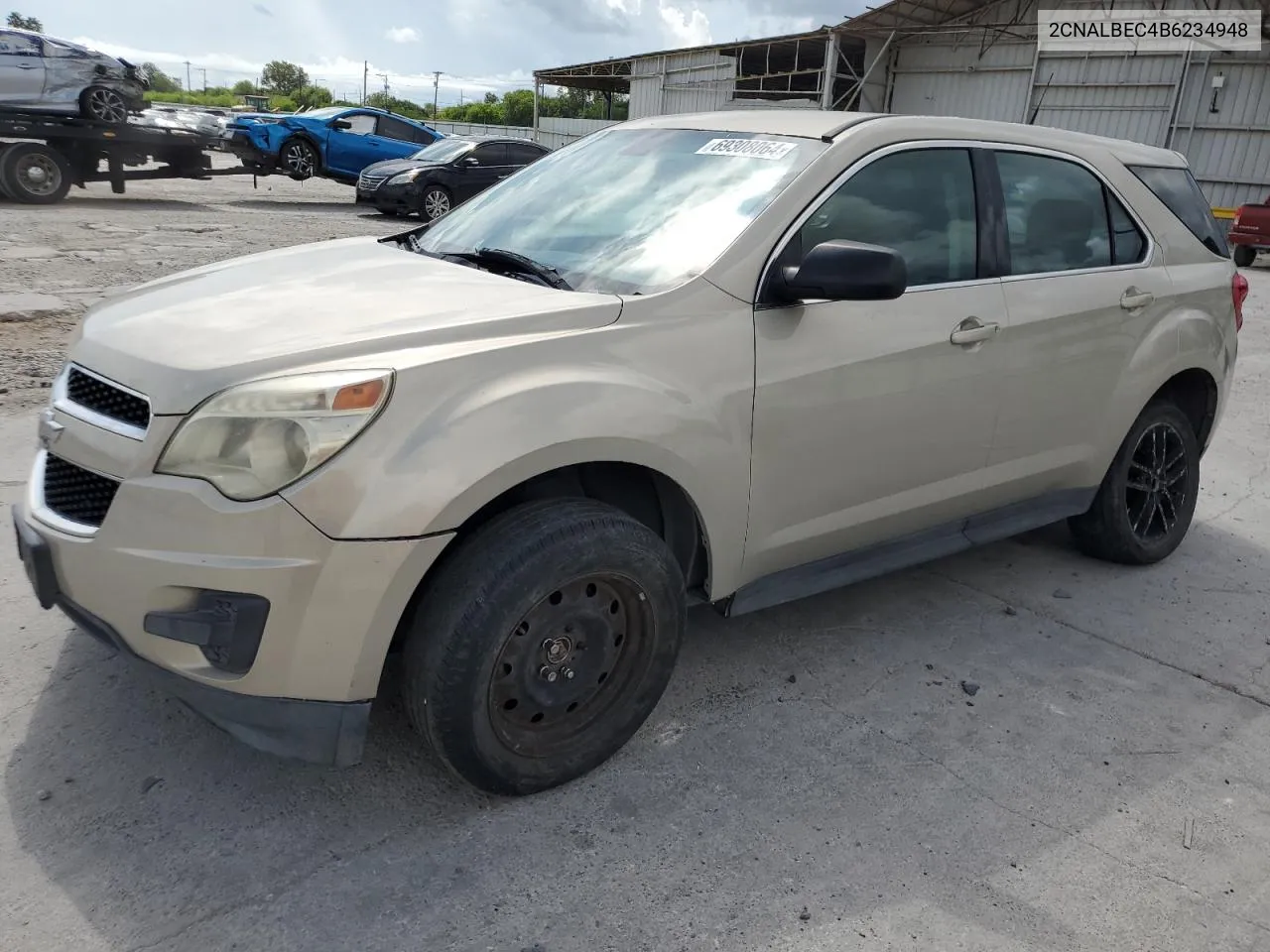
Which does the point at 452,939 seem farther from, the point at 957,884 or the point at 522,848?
the point at 957,884

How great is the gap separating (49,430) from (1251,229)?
64.3ft

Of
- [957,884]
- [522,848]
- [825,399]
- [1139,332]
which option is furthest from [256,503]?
[1139,332]

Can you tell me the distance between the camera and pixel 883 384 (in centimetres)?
309

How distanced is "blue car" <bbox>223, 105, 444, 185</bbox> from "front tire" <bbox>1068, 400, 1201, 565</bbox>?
16.6m

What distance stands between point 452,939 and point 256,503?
3.36 feet

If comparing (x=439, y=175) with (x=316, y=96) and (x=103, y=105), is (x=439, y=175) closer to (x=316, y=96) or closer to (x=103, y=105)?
(x=103, y=105)

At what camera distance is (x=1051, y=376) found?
143 inches

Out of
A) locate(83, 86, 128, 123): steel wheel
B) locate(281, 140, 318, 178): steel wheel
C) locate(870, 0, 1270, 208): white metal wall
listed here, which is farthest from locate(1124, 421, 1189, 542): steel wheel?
locate(870, 0, 1270, 208): white metal wall

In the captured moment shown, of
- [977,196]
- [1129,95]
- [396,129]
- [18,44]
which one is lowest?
[977,196]

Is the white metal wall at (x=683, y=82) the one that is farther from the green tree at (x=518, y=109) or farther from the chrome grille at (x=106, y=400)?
the green tree at (x=518, y=109)

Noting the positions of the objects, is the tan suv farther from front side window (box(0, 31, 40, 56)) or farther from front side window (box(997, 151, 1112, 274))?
front side window (box(0, 31, 40, 56))

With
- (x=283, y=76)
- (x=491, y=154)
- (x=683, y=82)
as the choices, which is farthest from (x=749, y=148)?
(x=283, y=76)

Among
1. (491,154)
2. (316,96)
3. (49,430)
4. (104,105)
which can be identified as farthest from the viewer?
(316,96)

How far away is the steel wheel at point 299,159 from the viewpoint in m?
17.8
